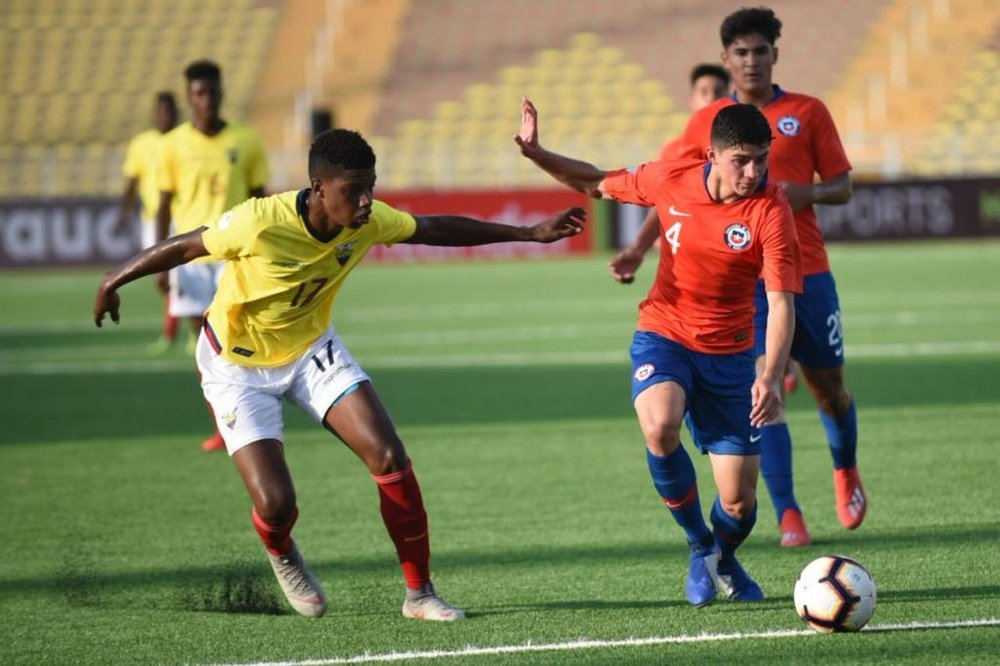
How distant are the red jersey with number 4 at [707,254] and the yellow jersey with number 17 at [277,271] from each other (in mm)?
1028

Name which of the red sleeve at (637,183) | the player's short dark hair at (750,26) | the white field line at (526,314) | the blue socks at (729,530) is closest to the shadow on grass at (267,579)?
the blue socks at (729,530)

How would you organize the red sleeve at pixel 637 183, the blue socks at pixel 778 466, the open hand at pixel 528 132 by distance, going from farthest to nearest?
1. the blue socks at pixel 778 466
2. the open hand at pixel 528 132
3. the red sleeve at pixel 637 183

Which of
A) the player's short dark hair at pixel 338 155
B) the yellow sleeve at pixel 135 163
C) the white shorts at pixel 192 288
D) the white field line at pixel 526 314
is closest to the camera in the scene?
the player's short dark hair at pixel 338 155

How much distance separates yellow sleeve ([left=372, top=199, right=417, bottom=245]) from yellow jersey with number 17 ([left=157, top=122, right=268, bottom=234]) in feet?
15.8

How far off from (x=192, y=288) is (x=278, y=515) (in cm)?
511

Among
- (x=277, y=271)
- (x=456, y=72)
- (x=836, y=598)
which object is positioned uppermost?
(x=277, y=271)

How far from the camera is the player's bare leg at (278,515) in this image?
6090mm

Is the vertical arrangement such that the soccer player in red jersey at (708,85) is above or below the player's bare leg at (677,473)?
above

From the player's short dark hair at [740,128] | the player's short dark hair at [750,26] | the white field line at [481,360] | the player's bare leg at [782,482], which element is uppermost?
the player's short dark hair at [750,26]

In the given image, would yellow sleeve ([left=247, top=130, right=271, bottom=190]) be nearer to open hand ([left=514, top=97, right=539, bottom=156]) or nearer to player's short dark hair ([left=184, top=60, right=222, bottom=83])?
player's short dark hair ([left=184, top=60, right=222, bottom=83])

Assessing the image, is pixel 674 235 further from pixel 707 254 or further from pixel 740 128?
pixel 740 128

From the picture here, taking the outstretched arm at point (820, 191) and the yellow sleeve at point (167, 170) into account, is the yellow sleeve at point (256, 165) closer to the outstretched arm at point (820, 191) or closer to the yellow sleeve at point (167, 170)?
the yellow sleeve at point (167, 170)

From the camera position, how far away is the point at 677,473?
6.20 metres

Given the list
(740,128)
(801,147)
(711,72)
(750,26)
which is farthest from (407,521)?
(711,72)
